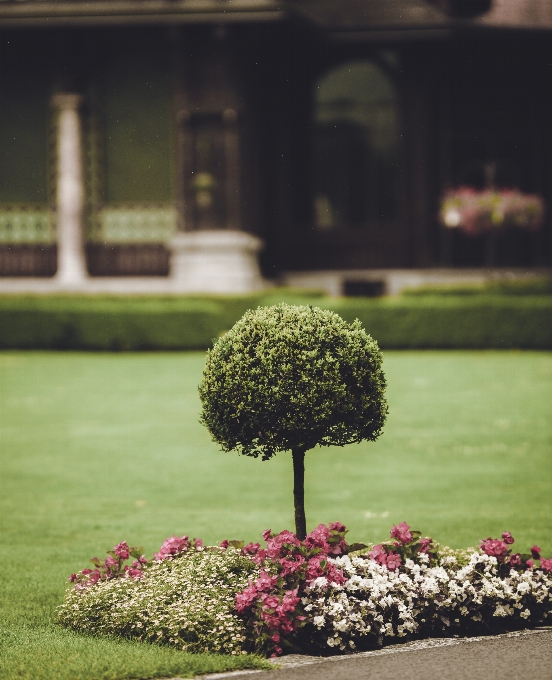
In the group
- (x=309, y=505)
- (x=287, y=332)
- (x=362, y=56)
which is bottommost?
(x=309, y=505)

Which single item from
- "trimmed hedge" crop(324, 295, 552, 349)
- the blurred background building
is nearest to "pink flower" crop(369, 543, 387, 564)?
"trimmed hedge" crop(324, 295, 552, 349)

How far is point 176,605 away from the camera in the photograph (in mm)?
5535

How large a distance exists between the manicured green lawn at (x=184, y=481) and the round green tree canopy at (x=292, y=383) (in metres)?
1.20

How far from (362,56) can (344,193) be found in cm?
320

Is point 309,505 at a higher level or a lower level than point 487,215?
lower

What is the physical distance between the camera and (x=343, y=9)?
1020 inches

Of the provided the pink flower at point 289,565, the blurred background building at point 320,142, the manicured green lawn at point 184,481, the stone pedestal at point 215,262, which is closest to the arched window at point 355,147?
the blurred background building at point 320,142

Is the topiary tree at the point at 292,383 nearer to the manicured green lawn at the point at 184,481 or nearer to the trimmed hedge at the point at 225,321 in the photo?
the manicured green lawn at the point at 184,481

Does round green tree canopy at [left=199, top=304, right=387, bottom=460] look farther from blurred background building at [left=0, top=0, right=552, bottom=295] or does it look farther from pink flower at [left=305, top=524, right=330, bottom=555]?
blurred background building at [left=0, top=0, right=552, bottom=295]

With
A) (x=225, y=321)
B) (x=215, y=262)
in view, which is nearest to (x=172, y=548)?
(x=225, y=321)

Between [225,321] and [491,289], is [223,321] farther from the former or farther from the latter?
[491,289]

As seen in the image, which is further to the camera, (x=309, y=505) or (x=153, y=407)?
(x=153, y=407)

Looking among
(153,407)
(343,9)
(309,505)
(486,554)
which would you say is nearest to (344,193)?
(343,9)

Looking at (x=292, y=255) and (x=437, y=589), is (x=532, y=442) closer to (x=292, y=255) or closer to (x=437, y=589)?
(x=437, y=589)
